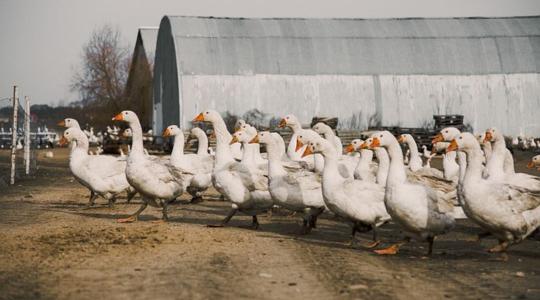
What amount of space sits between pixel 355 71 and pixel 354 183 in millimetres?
29004

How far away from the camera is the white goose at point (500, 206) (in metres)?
9.93

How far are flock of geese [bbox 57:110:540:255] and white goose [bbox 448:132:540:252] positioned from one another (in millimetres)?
12

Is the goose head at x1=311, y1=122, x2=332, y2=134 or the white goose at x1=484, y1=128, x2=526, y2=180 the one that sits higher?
the goose head at x1=311, y1=122, x2=332, y2=134

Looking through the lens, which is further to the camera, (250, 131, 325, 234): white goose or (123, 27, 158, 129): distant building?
(123, 27, 158, 129): distant building

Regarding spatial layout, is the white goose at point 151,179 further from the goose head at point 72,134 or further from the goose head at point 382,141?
the goose head at point 382,141

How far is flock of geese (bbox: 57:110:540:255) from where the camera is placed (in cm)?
1020

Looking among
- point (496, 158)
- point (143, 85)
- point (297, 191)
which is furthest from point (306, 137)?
point (143, 85)

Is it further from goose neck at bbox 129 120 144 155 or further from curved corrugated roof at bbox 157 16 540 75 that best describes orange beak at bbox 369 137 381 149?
curved corrugated roof at bbox 157 16 540 75

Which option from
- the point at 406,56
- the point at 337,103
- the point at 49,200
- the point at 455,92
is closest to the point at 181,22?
the point at 337,103

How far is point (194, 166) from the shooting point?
1789cm

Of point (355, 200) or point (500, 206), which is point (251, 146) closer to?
point (355, 200)

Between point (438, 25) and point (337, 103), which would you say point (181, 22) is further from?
point (438, 25)

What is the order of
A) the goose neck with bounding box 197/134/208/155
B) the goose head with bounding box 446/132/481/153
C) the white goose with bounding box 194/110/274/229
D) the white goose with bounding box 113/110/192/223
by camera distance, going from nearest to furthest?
the goose head with bounding box 446/132/481/153, the white goose with bounding box 194/110/274/229, the white goose with bounding box 113/110/192/223, the goose neck with bounding box 197/134/208/155

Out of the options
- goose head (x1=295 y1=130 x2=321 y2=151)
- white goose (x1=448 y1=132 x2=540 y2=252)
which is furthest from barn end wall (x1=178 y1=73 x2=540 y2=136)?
white goose (x1=448 y1=132 x2=540 y2=252)
